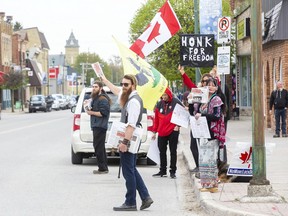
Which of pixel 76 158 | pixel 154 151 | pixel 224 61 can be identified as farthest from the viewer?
pixel 76 158

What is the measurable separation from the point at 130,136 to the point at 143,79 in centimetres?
171

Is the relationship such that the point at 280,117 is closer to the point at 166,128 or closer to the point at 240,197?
the point at 166,128

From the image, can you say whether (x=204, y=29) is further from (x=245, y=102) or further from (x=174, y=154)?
(x=245, y=102)

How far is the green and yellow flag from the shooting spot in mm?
11930

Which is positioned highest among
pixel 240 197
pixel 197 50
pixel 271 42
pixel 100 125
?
pixel 271 42

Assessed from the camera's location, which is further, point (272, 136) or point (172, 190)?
point (272, 136)

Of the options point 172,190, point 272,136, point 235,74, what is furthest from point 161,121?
point 235,74

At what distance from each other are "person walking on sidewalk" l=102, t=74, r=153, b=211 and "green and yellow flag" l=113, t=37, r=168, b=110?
1.12 metres

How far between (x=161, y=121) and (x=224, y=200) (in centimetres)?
443

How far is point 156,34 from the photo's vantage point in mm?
15078

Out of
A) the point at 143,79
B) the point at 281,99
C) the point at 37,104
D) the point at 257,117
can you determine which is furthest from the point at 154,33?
the point at 37,104

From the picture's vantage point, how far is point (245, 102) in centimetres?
4247

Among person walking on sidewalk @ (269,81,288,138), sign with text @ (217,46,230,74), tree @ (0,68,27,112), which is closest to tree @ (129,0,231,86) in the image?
person walking on sidewalk @ (269,81,288,138)

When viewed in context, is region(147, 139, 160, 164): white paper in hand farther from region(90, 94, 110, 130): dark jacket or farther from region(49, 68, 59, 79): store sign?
region(49, 68, 59, 79): store sign
